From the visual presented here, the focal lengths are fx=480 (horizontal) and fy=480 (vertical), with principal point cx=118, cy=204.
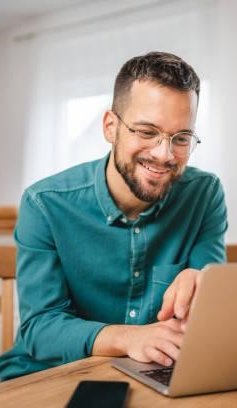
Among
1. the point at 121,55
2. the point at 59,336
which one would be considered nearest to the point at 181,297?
the point at 59,336

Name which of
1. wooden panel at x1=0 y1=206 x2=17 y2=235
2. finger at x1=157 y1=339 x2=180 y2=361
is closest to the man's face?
finger at x1=157 y1=339 x2=180 y2=361

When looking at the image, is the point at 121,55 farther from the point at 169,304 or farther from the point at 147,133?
the point at 169,304

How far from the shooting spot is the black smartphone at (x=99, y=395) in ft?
1.66

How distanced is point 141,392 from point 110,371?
0.36ft

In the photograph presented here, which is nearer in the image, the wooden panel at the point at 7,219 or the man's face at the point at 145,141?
the man's face at the point at 145,141

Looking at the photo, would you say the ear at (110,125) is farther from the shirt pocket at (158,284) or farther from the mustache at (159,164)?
the shirt pocket at (158,284)

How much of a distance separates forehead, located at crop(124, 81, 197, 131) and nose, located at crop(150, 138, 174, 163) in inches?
1.3

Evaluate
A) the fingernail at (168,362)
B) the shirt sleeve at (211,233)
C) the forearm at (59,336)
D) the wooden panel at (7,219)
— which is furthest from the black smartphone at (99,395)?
the wooden panel at (7,219)

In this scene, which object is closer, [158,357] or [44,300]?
[158,357]

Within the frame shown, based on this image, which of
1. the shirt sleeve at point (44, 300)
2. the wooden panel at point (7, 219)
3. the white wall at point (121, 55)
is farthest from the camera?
the wooden panel at point (7, 219)

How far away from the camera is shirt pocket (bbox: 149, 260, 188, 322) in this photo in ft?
3.67

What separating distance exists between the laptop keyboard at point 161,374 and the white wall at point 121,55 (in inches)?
67.1

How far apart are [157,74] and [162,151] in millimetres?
172

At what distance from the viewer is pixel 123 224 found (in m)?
1.12
